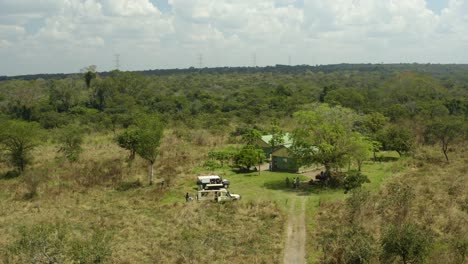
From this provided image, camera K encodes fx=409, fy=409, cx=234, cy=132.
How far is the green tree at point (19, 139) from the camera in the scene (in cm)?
3619

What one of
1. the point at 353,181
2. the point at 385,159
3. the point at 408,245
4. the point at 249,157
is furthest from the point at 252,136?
the point at 408,245

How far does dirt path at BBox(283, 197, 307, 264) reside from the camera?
19.5 m

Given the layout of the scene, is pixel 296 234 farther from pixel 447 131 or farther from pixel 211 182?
pixel 447 131

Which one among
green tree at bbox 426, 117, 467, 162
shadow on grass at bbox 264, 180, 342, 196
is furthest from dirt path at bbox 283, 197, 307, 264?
green tree at bbox 426, 117, 467, 162

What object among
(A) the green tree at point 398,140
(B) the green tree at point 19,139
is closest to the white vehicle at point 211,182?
(B) the green tree at point 19,139

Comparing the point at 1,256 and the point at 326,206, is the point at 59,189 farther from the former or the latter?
the point at 326,206

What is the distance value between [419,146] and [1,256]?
4112cm

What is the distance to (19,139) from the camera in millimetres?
36531

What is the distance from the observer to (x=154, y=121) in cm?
3469

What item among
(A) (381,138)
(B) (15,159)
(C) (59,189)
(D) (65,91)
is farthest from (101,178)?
(D) (65,91)

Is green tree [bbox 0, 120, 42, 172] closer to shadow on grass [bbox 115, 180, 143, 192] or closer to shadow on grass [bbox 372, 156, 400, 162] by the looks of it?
shadow on grass [bbox 115, 180, 143, 192]

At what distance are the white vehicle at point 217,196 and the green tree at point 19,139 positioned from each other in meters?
18.6

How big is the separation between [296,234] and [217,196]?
7.78 meters

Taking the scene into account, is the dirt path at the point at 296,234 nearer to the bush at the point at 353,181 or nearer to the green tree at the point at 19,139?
the bush at the point at 353,181
